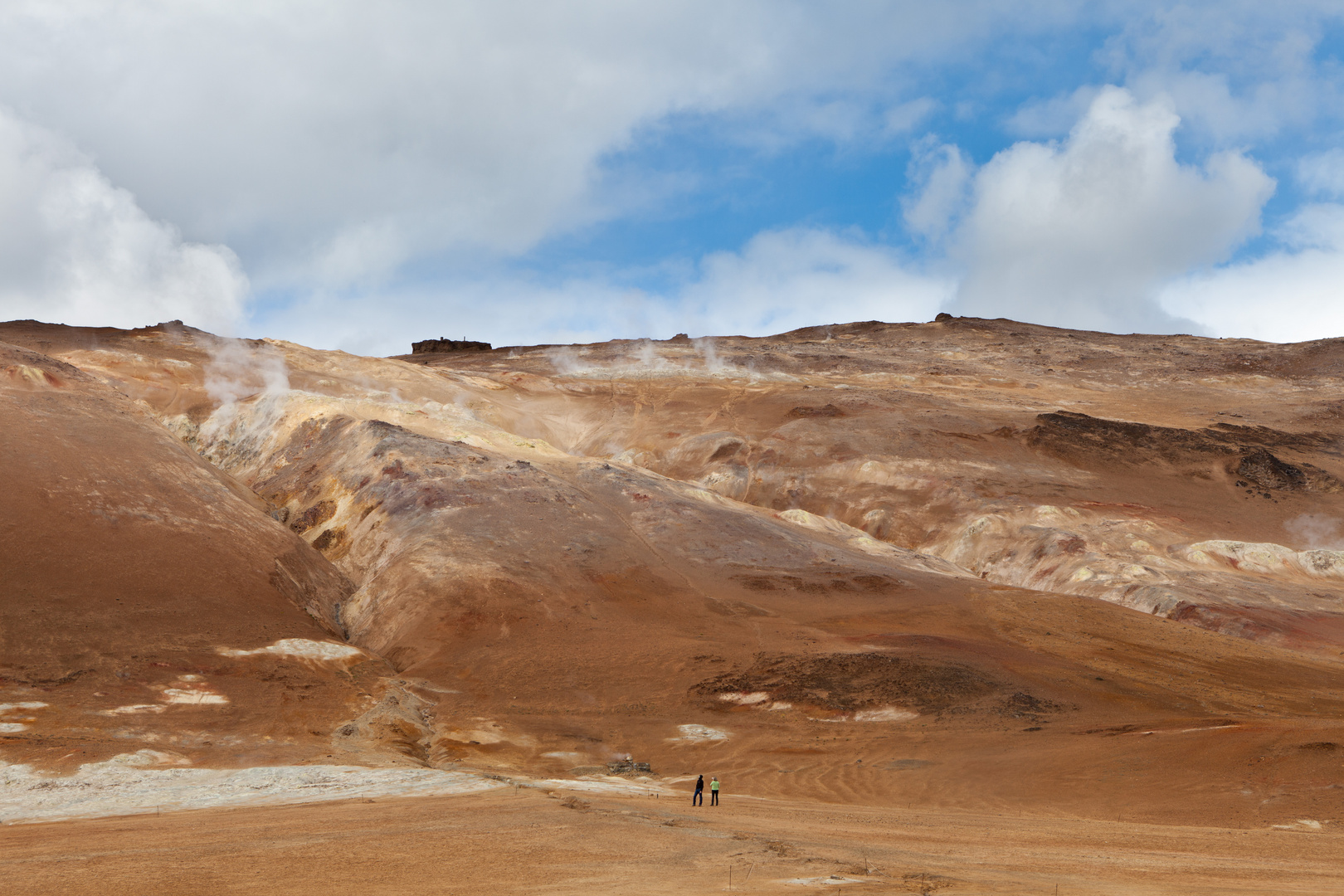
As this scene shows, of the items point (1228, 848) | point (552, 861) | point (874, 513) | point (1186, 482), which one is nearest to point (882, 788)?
point (1228, 848)

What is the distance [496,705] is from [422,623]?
20.9 ft

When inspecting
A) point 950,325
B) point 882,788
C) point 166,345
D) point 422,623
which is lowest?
point 882,788

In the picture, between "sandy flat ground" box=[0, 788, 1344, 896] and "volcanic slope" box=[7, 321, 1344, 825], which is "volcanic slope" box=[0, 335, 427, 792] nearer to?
"volcanic slope" box=[7, 321, 1344, 825]

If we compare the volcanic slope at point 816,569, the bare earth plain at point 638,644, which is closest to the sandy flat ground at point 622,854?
the bare earth plain at point 638,644

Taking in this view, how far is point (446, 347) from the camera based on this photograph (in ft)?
344

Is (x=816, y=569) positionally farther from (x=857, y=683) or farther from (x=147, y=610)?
(x=147, y=610)

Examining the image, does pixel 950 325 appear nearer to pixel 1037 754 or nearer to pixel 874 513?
pixel 874 513

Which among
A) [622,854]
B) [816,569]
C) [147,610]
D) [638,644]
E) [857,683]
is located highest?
[816,569]

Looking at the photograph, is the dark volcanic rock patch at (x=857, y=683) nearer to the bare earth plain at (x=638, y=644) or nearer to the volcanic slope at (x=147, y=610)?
the bare earth plain at (x=638, y=644)

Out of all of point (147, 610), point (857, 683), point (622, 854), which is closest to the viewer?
point (622, 854)

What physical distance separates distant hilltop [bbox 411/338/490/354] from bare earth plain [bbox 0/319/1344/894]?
38162mm

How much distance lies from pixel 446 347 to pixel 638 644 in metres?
80.3

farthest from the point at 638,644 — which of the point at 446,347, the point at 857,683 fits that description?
the point at 446,347

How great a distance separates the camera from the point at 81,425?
36.4 m
